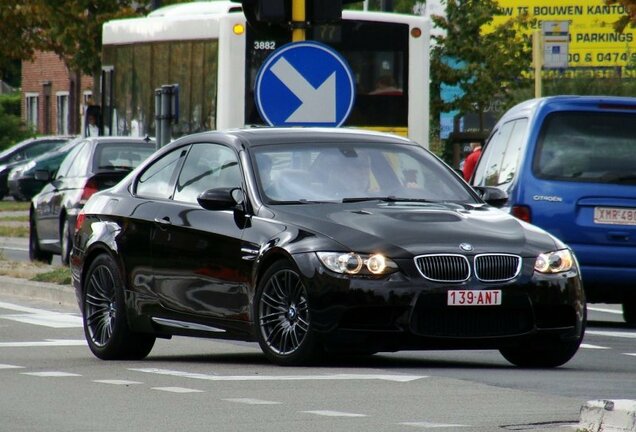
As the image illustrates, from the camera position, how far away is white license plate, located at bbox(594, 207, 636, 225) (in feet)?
49.5

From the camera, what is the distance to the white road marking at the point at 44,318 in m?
15.7

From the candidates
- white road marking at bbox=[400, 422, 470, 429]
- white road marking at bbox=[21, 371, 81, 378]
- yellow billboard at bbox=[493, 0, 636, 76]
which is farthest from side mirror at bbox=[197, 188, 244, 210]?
yellow billboard at bbox=[493, 0, 636, 76]

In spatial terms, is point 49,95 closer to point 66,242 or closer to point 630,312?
point 66,242

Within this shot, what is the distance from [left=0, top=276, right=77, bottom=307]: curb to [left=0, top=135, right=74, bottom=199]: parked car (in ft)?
87.8

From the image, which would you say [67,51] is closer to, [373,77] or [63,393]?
[373,77]

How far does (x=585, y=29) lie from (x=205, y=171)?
179 feet

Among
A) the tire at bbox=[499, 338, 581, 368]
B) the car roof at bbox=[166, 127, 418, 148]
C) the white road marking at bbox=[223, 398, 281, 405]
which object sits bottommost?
the tire at bbox=[499, 338, 581, 368]

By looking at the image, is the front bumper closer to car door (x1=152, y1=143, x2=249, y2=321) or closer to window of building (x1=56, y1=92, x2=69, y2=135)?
car door (x1=152, y1=143, x2=249, y2=321)

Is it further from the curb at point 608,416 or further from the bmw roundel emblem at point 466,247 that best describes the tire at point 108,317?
the curb at point 608,416

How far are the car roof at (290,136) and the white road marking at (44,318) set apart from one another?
3.77m

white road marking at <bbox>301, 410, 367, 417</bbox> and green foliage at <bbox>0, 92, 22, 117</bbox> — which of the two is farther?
green foliage at <bbox>0, 92, 22, 117</bbox>

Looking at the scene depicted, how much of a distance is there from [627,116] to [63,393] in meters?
6.87

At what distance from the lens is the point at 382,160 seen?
11.9m

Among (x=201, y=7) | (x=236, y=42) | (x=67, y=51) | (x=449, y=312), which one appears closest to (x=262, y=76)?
(x=449, y=312)
